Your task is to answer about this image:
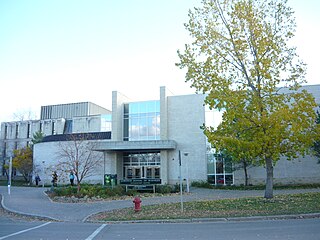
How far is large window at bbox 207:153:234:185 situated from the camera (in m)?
35.0

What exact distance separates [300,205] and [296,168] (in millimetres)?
19931

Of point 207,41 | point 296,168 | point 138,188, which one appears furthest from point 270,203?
point 296,168

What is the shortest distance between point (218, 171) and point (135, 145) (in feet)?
32.2

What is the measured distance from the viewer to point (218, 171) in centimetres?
3578

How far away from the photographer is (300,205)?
14805 mm

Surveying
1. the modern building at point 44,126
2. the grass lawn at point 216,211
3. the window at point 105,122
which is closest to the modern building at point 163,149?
the window at point 105,122

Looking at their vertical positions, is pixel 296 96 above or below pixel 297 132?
above

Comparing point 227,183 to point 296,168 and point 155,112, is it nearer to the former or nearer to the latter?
point 296,168

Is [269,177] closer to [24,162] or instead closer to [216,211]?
[216,211]

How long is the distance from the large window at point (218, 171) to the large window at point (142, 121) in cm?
731

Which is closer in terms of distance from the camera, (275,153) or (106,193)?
(275,153)

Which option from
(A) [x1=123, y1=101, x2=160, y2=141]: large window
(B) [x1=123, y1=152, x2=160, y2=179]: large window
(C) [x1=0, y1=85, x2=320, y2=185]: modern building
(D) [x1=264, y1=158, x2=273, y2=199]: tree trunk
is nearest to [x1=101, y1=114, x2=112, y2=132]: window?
(C) [x1=0, y1=85, x2=320, y2=185]: modern building

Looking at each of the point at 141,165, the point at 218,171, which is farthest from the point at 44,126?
the point at 218,171

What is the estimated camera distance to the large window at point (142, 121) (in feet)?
131
